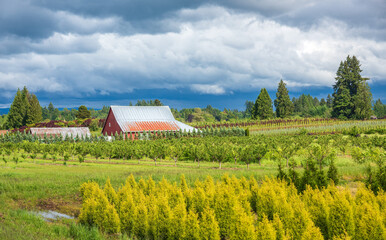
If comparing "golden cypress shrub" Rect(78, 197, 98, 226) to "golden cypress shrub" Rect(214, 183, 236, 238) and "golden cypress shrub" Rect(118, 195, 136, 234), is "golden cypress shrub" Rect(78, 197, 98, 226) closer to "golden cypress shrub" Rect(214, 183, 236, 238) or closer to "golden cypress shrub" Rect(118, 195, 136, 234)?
"golden cypress shrub" Rect(118, 195, 136, 234)

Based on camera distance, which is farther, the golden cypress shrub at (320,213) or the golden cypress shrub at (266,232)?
the golden cypress shrub at (320,213)

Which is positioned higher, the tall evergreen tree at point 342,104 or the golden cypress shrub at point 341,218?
the tall evergreen tree at point 342,104

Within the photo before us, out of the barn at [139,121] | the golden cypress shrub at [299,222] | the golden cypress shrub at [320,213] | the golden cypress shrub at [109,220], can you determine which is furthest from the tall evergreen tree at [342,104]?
the golden cypress shrub at [109,220]

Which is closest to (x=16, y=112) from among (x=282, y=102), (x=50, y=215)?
(x=282, y=102)

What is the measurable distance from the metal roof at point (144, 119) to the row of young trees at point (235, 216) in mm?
47650

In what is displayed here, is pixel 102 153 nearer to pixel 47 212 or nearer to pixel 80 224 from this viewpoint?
pixel 47 212

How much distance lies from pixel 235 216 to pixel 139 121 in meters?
55.3

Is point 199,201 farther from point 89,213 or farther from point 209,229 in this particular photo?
point 89,213

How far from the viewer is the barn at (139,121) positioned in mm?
60844

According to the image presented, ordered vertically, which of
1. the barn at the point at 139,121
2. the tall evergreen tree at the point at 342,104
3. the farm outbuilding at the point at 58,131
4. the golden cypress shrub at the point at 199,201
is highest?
the tall evergreen tree at the point at 342,104

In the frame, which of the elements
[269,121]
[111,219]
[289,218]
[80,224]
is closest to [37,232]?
[80,224]

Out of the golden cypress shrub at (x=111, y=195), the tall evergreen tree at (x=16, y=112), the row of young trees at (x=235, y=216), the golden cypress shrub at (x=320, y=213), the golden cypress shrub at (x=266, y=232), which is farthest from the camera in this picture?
the tall evergreen tree at (x=16, y=112)

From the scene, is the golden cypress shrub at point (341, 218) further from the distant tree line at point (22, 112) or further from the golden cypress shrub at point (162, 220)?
the distant tree line at point (22, 112)

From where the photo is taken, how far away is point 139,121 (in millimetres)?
64062
